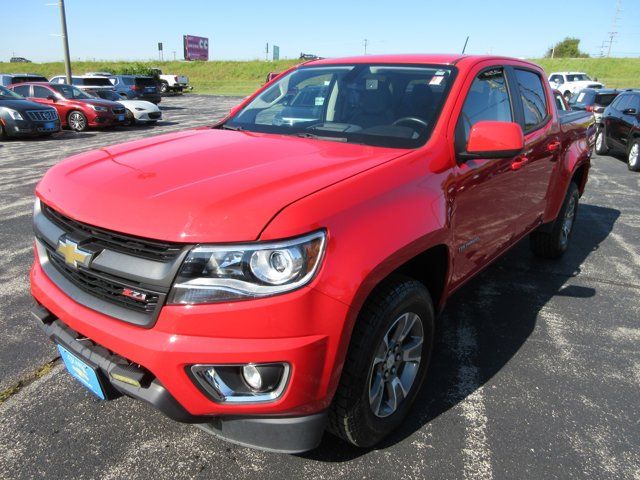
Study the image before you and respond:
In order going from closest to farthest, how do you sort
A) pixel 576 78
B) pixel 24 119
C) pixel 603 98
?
pixel 24 119 → pixel 603 98 → pixel 576 78

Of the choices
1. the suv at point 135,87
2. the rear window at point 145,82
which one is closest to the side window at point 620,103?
the suv at point 135,87

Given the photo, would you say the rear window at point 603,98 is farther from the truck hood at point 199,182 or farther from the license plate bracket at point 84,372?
the license plate bracket at point 84,372

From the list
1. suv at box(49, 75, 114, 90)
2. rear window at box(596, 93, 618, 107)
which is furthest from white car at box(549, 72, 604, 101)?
suv at box(49, 75, 114, 90)

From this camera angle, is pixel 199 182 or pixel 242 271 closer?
pixel 242 271

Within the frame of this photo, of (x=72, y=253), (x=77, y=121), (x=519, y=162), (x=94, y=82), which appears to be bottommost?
(x=77, y=121)

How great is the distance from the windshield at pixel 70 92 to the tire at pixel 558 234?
15654 millimetres

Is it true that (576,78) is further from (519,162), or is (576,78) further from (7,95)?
(519,162)

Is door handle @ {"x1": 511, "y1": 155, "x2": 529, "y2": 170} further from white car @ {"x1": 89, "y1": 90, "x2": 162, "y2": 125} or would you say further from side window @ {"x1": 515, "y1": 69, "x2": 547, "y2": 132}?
white car @ {"x1": 89, "y1": 90, "x2": 162, "y2": 125}

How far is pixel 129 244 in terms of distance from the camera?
189cm

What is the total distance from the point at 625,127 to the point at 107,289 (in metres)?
11.8

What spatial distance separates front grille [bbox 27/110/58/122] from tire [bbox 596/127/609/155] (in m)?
14.3

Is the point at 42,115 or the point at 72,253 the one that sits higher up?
the point at 72,253

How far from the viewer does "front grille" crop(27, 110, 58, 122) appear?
13070mm

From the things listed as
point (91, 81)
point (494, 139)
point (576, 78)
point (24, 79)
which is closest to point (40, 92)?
point (24, 79)
